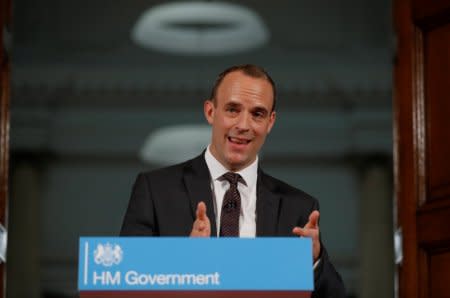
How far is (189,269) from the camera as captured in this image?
1812 mm

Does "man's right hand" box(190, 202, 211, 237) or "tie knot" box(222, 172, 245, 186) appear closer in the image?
"man's right hand" box(190, 202, 211, 237)

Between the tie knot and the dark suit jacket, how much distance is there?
4cm

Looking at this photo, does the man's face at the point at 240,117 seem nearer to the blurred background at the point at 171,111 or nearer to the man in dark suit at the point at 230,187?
the man in dark suit at the point at 230,187

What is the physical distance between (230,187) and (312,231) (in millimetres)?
350

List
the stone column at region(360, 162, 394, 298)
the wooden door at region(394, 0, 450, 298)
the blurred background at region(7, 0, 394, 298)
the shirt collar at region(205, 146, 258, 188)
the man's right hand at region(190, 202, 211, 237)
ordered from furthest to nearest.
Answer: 1. the stone column at region(360, 162, 394, 298)
2. the blurred background at region(7, 0, 394, 298)
3. the wooden door at region(394, 0, 450, 298)
4. the shirt collar at region(205, 146, 258, 188)
5. the man's right hand at region(190, 202, 211, 237)

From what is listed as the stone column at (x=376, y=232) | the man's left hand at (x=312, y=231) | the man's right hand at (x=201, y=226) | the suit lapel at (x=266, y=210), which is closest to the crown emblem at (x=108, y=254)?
the man's right hand at (x=201, y=226)

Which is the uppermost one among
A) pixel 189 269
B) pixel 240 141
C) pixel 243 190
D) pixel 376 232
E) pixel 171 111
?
pixel 171 111

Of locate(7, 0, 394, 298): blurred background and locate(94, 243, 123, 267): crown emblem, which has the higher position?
locate(7, 0, 394, 298): blurred background

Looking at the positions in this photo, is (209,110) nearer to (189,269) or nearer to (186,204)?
(186,204)

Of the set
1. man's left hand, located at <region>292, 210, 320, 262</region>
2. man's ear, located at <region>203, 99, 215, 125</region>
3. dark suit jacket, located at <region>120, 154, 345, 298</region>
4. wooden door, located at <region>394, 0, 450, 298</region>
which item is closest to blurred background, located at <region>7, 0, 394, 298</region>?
wooden door, located at <region>394, 0, 450, 298</region>

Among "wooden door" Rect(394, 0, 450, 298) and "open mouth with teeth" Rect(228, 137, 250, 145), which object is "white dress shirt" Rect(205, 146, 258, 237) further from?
"wooden door" Rect(394, 0, 450, 298)

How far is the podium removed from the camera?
5.91 ft

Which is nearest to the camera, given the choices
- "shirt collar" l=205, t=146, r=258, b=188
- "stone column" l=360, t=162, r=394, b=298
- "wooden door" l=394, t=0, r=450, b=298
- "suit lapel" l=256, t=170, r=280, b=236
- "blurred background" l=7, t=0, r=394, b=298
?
"suit lapel" l=256, t=170, r=280, b=236

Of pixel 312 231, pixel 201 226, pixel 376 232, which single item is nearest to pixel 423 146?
pixel 312 231
